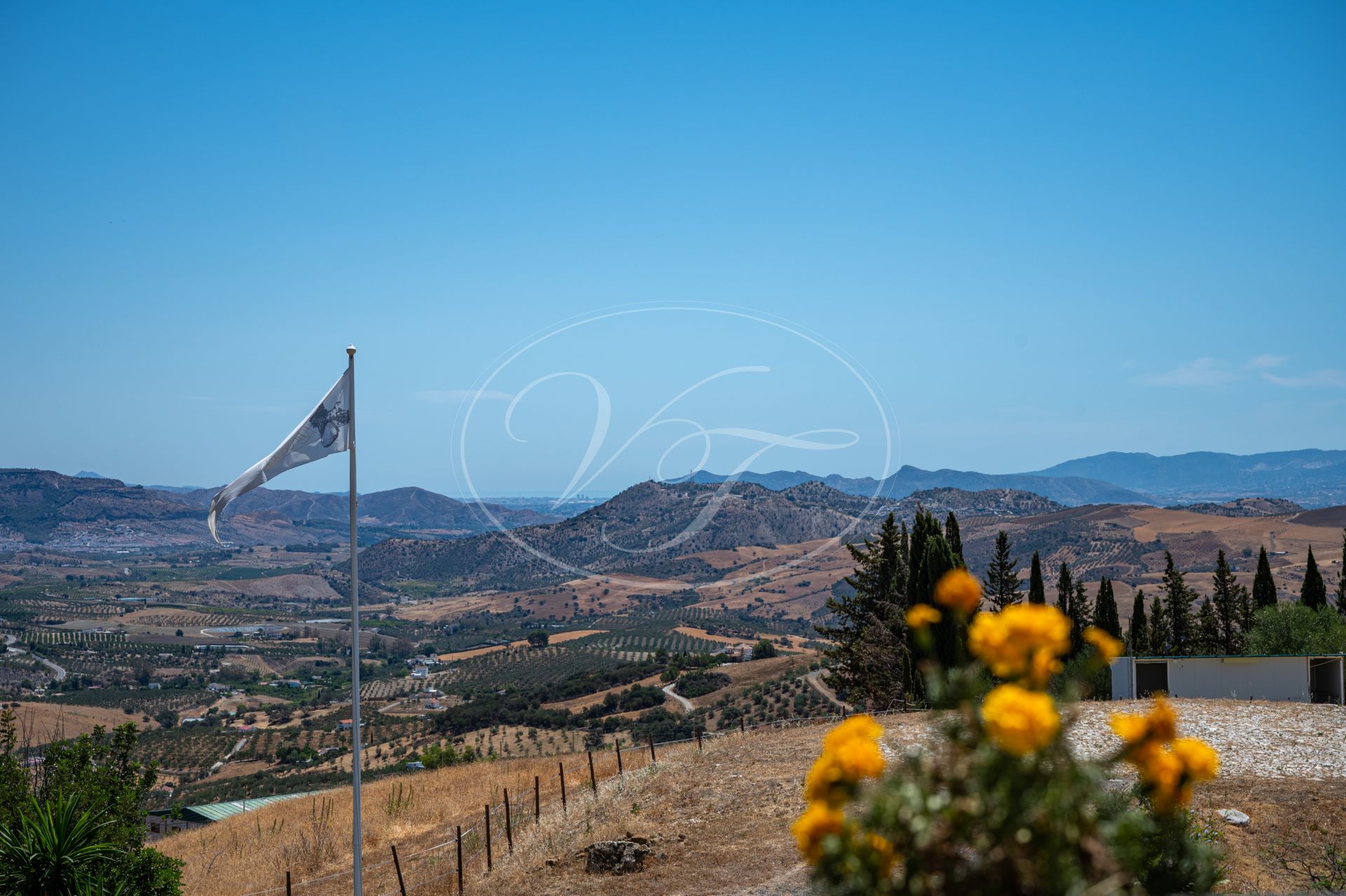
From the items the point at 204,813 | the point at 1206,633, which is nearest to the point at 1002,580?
the point at 1206,633

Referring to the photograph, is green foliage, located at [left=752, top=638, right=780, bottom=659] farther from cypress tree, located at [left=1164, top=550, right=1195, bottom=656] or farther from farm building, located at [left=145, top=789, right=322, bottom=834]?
farm building, located at [left=145, top=789, right=322, bottom=834]

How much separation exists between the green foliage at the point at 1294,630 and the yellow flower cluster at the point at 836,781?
4015 centimetres

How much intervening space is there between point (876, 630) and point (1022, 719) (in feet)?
110

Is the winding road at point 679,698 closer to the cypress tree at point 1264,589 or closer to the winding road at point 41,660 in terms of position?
the cypress tree at point 1264,589

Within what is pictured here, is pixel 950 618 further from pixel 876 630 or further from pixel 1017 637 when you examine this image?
pixel 1017 637

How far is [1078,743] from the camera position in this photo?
18.1m

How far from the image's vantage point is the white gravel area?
16750mm

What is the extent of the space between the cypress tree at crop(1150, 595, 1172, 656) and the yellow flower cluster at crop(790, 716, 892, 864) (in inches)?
1970

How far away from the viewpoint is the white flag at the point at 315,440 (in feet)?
40.8

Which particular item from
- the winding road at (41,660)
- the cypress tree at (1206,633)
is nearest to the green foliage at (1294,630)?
the cypress tree at (1206,633)

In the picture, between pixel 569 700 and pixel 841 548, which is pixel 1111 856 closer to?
pixel 569 700

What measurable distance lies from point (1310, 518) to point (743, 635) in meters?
112

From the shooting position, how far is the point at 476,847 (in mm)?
18422

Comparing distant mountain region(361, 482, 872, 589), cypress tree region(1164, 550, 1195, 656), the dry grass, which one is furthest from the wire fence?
distant mountain region(361, 482, 872, 589)
